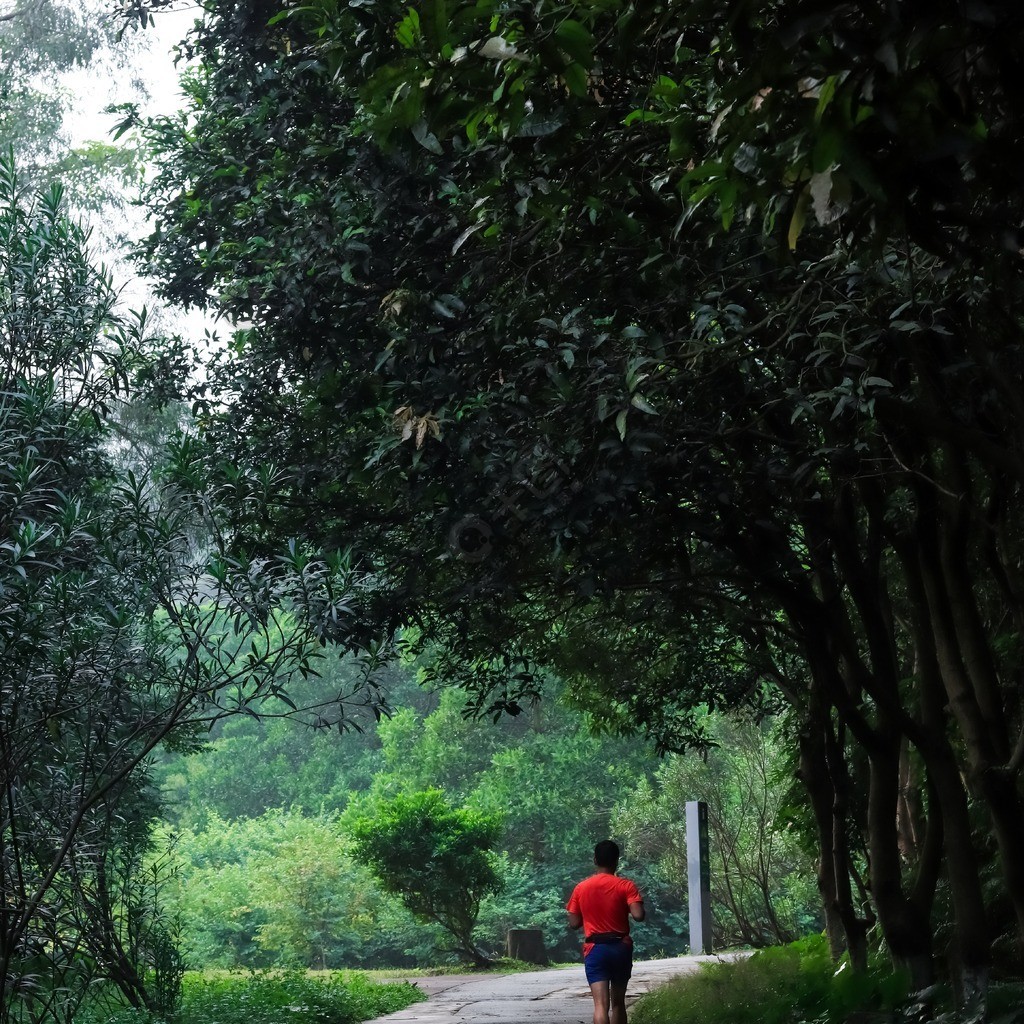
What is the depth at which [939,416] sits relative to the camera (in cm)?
697

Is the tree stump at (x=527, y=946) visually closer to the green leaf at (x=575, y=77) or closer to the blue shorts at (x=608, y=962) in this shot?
the blue shorts at (x=608, y=962)

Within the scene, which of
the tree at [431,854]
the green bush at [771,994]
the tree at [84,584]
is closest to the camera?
the tree at [84,584]

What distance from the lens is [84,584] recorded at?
766 centimetres

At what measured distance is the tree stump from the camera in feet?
81.7

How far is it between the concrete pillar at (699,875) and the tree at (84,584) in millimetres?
14747

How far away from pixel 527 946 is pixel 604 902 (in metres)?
17.3

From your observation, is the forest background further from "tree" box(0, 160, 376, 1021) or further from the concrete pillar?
the concrete pillar

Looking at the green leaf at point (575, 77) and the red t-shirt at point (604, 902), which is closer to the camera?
the green leaf at point (575, 77)

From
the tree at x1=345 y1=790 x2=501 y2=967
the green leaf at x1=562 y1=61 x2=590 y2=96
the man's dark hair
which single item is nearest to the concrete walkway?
the tree at x1=345 y1=790 x2=501 y2=967

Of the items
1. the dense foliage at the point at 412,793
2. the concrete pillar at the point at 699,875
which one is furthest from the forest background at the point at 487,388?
the dense foliage at the point at 412,793

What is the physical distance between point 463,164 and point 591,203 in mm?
1834

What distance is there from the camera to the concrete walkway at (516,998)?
12.6 meters

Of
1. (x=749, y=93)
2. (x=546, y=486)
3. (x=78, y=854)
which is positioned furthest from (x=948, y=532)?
(x=78, y=854)

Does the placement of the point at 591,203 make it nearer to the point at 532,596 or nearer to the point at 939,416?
the point at 939,416
